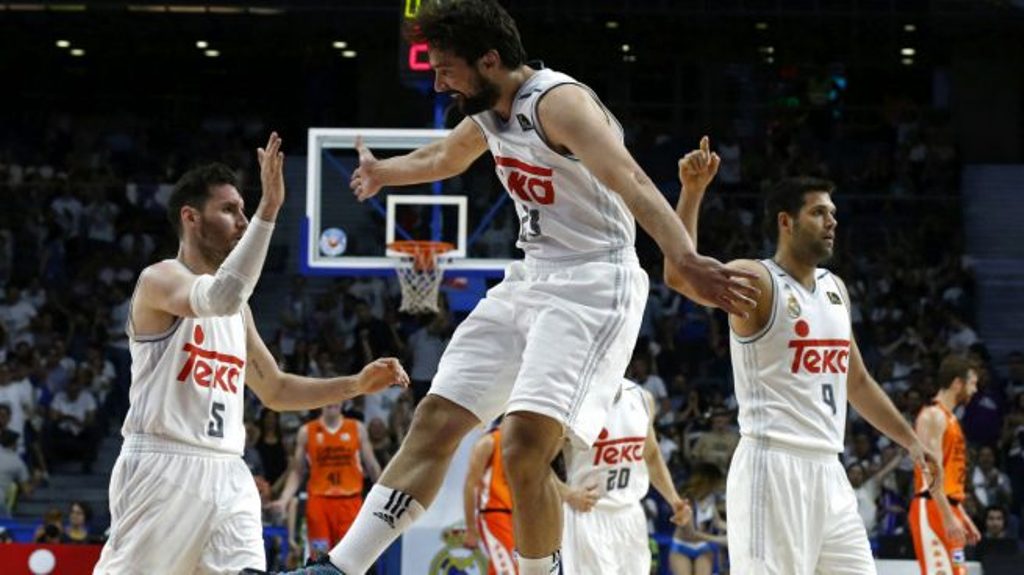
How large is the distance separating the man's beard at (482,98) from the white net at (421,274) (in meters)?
7.38

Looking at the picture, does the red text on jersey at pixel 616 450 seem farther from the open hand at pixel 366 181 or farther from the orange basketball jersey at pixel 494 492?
the open hand at pixel 366 181

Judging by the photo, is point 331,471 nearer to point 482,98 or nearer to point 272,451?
point 272,451

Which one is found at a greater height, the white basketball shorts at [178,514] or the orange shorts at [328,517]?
the white basketball shorts at [178,514]

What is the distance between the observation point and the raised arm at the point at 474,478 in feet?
40.2

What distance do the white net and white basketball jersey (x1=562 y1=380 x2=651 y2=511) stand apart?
2.75 meters

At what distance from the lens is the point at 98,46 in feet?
89.5

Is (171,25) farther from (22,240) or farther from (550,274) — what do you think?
(550,274)

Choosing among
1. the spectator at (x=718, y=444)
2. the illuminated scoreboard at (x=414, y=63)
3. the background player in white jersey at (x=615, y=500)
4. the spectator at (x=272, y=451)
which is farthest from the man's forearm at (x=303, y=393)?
the spectator at (x=272, y=451)

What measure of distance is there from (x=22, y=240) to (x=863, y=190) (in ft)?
37.6

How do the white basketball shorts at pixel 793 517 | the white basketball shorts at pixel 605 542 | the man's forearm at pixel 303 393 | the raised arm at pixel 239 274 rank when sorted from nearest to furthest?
the raised arm at pixel 239 274
the man's forearm at pixel 303 393
the white basketball shorts at pixel 793 517
the white basketball shorts at pixel 605 542

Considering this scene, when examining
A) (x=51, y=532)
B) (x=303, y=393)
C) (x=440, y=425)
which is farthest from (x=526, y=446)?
(x=51, y=532)

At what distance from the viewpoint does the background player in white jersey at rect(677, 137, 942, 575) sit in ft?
25.6

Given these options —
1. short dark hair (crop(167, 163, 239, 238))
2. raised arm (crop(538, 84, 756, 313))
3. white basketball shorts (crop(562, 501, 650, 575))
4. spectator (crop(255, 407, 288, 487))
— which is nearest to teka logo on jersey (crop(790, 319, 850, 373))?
raised arm (crop(538, 84, 756, 313))

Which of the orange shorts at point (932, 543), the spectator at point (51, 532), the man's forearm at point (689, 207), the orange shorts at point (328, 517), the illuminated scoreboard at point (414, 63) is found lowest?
the spectator at point (51, 532)
